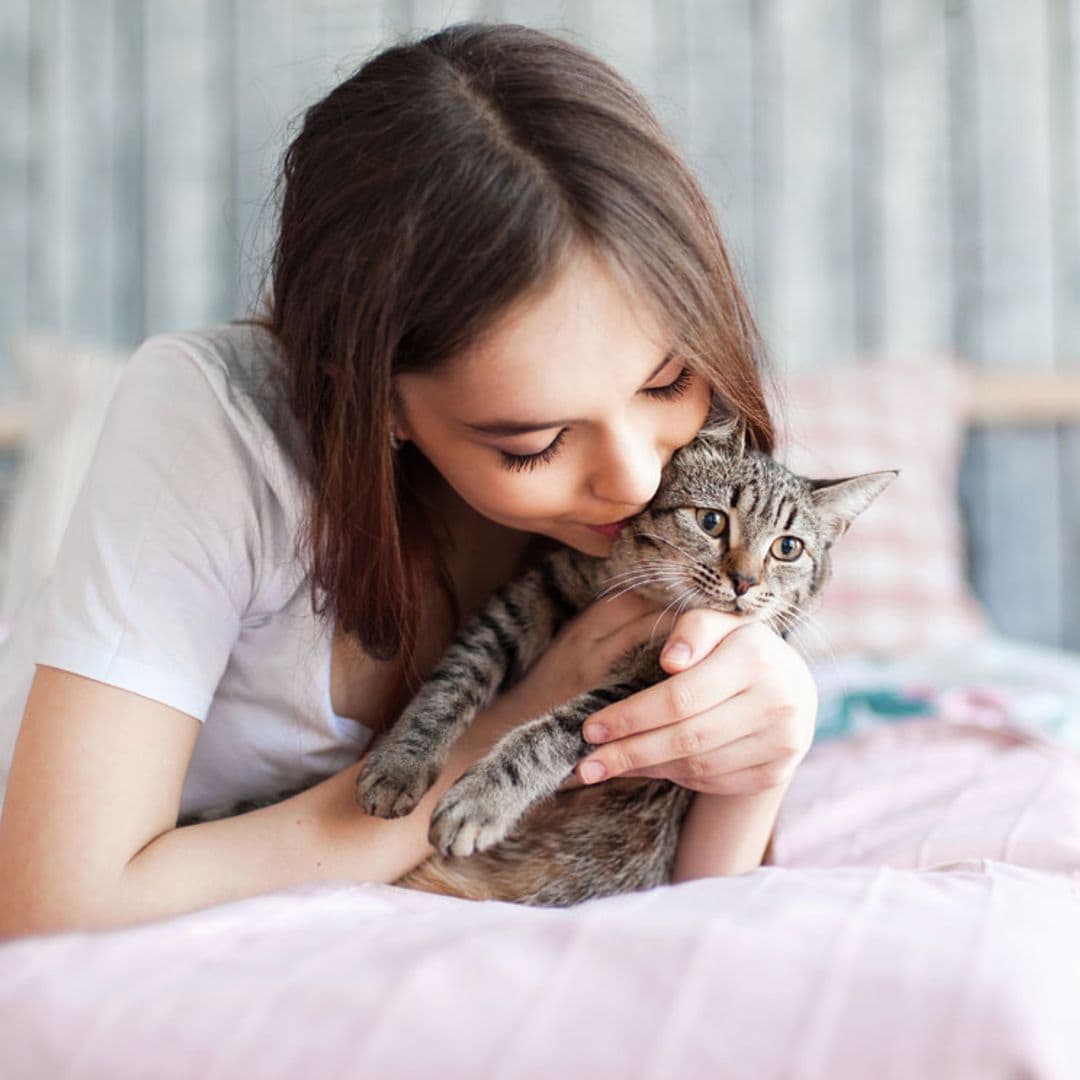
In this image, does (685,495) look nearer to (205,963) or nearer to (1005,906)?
(1005,906)

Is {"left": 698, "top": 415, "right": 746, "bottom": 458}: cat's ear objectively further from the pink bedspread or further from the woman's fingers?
the pink bedspread

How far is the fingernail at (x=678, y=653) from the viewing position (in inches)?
38.2

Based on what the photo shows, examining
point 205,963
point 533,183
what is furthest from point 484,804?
point 533,183

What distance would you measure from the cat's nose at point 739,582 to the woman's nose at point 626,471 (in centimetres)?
20

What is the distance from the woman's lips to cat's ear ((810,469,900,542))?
254 millimetres

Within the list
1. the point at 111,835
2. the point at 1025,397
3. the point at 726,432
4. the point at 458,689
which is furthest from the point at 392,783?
the point at 1025,397

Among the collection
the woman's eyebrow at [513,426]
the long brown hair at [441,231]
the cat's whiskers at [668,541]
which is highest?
the long brown hair at [441,231]

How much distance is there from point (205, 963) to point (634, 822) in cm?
57

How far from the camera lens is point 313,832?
1.00 meters

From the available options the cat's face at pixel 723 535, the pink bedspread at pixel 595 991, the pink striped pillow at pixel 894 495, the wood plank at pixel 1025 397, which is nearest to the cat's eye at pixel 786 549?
the cat's face at pixel 723 535

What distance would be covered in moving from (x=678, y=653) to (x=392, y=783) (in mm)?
293

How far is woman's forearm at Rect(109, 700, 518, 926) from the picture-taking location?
93 cm

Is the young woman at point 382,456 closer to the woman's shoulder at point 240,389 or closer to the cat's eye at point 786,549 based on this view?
the woman's shoulder at point 240,389

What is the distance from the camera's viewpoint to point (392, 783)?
3.24 feet
